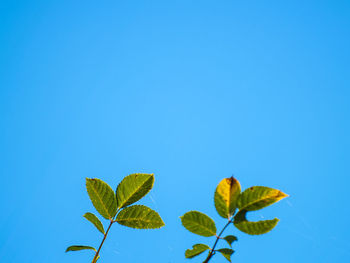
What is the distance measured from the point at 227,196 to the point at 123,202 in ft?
1.30

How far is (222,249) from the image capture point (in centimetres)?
80

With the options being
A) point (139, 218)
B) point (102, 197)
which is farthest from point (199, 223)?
point (102, 197)

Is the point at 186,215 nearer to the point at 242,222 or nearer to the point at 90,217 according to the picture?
the point at 242,222

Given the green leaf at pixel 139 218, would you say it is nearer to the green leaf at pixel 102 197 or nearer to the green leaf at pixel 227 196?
the green leaf at pixel 102 197

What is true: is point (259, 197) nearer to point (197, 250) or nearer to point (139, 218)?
point (197, 250)

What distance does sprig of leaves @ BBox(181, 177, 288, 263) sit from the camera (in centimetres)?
79

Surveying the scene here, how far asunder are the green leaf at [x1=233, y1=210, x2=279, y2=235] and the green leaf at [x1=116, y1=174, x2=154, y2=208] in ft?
1.12

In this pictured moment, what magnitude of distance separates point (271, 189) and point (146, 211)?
0.45 meters

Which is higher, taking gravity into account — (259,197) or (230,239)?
(259,197)

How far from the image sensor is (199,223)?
0.87 m

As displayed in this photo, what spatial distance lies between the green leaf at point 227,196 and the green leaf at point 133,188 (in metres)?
0.26

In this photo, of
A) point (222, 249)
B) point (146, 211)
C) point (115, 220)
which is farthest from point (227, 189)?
point (115, 220)

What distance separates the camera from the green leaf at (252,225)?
78 cm

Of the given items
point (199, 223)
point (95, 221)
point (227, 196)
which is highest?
point (227, 196)
